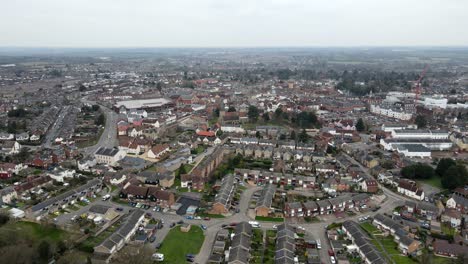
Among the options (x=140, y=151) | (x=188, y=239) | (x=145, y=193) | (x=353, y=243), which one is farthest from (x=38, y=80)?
(x=353, y=243)

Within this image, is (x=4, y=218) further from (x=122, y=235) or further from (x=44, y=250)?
(x=122, y=235)

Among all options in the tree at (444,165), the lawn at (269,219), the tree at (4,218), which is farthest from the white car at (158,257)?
the tree at (444,165)

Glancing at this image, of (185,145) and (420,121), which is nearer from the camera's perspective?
(185,145)

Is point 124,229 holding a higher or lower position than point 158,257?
higher

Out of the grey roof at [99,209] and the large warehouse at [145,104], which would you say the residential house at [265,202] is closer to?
the grey roof at [99,209]

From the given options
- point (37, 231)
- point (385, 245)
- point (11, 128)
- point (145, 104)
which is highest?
point (145, 104)

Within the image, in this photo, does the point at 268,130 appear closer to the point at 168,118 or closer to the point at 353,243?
the point at 168,118

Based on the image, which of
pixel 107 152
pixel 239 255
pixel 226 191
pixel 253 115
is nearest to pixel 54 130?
pixel 107 152
